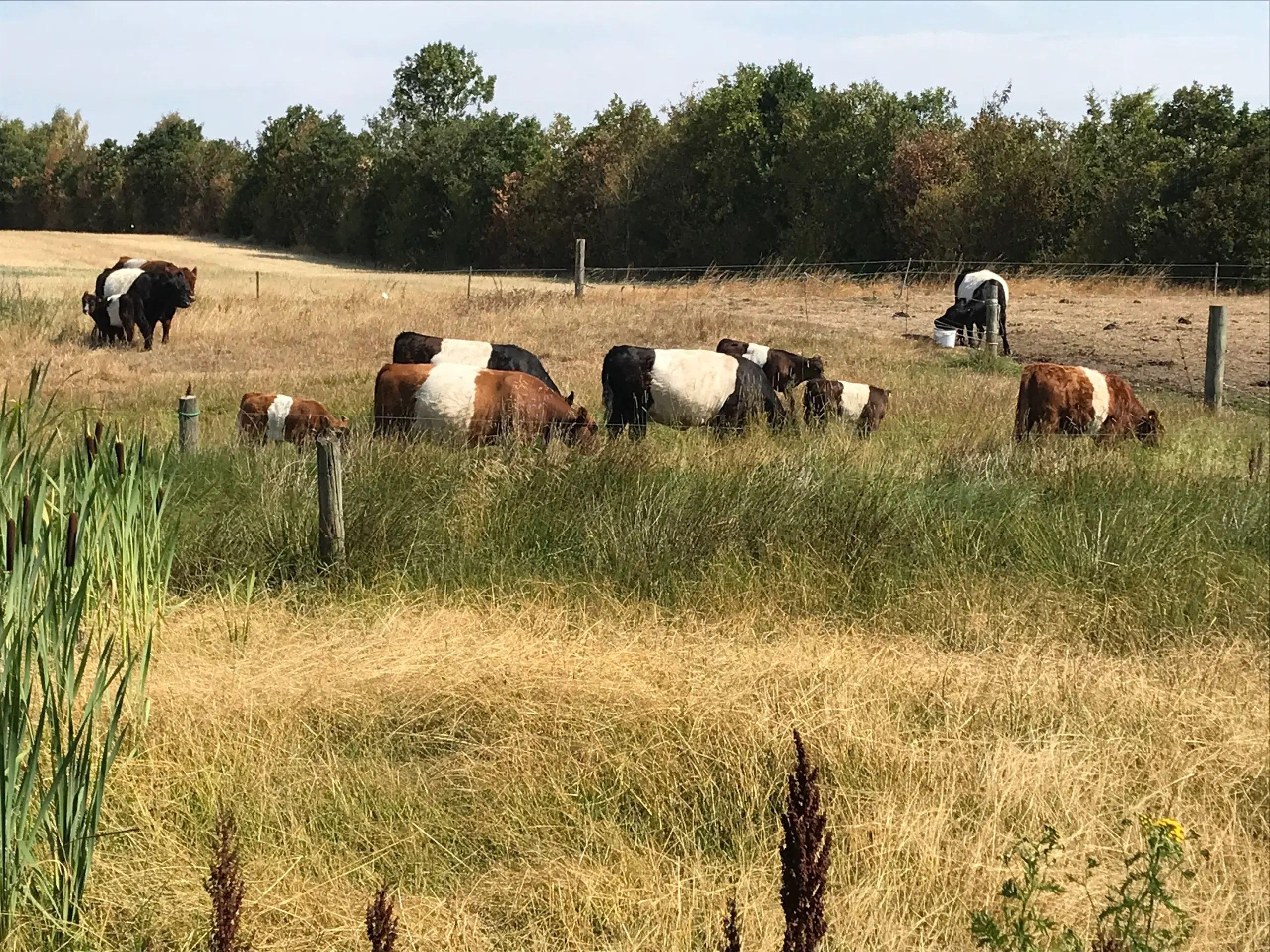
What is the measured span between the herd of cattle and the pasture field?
27.5 inches

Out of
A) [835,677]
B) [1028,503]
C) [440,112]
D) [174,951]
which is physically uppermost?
[440,112]

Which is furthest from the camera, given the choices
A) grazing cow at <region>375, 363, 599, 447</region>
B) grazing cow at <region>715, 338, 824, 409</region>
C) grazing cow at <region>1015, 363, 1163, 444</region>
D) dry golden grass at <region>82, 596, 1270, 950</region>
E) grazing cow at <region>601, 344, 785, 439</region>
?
grazing cow at <region>715, 338, 824, 409</region>

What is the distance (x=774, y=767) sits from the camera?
461cm

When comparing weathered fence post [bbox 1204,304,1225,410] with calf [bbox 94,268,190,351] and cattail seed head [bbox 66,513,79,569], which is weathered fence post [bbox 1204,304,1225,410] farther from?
calf [bbox 94,268,190,351]

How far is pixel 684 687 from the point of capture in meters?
5.20

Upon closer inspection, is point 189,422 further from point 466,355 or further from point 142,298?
point 142,298

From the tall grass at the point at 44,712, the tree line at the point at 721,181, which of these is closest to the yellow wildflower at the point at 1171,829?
the tall grass at the point at 44,712

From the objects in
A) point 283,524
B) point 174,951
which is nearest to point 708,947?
point 174,951

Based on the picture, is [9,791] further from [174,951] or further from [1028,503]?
[1028,503]

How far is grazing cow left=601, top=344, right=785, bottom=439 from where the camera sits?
11.3 m

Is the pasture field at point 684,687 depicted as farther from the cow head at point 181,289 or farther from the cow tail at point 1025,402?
the cow head at point 181,289

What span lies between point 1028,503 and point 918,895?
12.8ft

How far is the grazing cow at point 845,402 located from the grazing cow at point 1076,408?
1780 millimetres

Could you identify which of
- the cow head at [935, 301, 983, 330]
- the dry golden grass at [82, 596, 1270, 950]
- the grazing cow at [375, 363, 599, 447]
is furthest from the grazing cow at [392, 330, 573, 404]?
the cow head at [935, 301, 983, 330]
